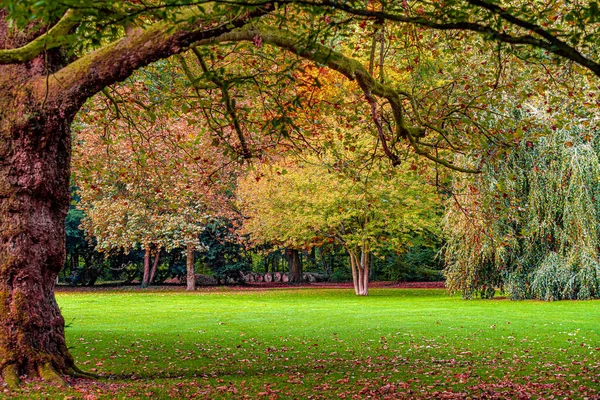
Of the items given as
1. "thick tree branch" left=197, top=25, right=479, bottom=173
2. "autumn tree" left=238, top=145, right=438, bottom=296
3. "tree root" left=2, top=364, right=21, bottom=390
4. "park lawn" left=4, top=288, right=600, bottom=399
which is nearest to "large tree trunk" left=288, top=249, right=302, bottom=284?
"autumn tree" left=238, top=145, right=438, bottom=296

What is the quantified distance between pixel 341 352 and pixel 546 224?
13.8 metres

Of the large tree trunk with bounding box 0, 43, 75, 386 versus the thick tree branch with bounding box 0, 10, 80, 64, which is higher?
the thick tree branch with bounding box 0, 10, 80, 64

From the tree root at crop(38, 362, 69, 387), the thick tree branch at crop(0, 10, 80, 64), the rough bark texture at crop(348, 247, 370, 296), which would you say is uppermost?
the thick tree branch at crop(0, 10, 80, 64)

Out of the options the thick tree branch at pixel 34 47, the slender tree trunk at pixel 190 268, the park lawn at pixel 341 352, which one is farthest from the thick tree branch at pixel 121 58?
the slender tree trunk at pixel 190 268

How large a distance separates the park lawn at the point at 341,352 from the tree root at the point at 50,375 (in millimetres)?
216

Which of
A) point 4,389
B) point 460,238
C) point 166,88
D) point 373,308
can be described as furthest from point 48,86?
point 460,238

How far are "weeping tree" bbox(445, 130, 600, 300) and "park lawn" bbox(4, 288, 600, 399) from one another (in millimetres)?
1475

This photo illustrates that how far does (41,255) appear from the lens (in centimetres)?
805

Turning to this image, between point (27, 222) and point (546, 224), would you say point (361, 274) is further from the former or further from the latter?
point (27, 222)

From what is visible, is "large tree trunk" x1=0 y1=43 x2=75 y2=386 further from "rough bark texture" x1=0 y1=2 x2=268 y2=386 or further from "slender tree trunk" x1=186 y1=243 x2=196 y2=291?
"slender tree trunk" x1=186 y1=243 x2=196 y2=291

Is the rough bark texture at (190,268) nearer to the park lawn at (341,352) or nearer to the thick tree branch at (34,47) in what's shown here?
the park lawn at (341,352)

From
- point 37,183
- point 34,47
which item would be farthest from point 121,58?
point 37,183

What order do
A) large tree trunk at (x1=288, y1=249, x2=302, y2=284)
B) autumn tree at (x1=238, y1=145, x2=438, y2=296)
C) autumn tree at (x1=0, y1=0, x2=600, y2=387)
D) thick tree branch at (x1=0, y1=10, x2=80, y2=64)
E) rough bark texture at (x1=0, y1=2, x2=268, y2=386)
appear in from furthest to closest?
large tree trunk at (x1=288, y1=249, x2=302, y2=284), autumn tree at (x1=238, y1=145, x2=438, y2=296), rough bark texture at (x1=0, y1=2, x2=268, y2=386), autumn tree at (x1=0, y1=0, x2=600, y2=387), thick tree branch at (x1=0, y1=10, x2=80, y2=64)

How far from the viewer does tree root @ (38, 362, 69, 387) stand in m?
7.67
